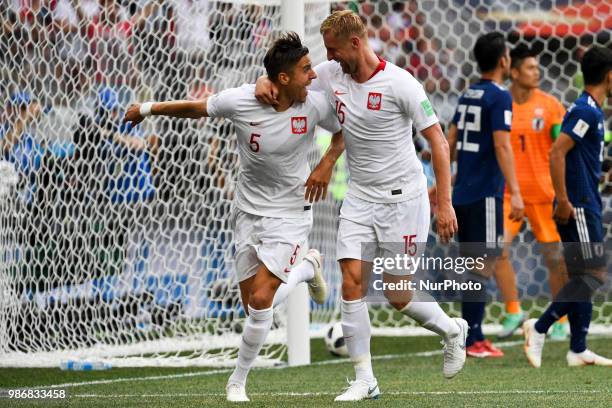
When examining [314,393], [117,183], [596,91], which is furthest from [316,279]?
[117,183]

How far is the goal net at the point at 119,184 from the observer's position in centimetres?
897

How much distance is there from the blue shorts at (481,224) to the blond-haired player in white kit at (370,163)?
235 cm

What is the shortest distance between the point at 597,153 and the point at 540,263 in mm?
3748

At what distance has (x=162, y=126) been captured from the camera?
9555mm

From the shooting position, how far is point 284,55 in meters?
6.41

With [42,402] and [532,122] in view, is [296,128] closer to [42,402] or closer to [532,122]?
[42,402]

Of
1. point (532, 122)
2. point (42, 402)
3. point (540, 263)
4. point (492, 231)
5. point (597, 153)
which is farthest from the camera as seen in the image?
point (540, 263)

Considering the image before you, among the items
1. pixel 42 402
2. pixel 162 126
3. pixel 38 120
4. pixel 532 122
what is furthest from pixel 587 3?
pixel 42 402

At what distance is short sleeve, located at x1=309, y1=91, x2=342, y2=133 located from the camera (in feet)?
21.5

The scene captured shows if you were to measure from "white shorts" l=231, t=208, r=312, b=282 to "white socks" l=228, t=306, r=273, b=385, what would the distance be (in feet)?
0.73

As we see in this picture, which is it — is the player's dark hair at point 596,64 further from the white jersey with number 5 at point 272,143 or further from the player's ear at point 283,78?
the player's ear at point 283,78

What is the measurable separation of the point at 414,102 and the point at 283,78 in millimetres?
677

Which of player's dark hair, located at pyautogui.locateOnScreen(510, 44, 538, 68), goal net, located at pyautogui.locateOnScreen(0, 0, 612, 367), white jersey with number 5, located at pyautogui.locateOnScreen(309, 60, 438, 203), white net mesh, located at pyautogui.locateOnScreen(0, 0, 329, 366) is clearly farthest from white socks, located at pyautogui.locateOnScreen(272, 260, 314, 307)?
player's dark hair, located at pyautogui.locateOnScreen(510, 44, 538, 68)

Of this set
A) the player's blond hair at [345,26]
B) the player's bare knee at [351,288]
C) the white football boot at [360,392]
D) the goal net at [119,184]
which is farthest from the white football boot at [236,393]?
the goal net at [119,184]
